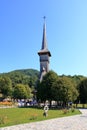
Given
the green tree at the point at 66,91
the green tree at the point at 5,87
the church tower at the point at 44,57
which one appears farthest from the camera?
the green tree at the point at 5,87

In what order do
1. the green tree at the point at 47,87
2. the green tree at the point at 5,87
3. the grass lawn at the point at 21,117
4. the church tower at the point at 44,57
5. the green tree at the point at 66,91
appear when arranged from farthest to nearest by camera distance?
1. the green tree at the point at 5,87
2. the church tower at the point at 44,57
3. the green tree at the point at 47,87
4. the green tree at the point at 66,91
5. the grass lawn at the point at 21,117

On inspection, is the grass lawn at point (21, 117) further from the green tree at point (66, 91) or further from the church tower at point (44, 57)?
the church tower at point (44, 57)

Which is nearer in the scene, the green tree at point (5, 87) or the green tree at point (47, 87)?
the green tree at point (47, 87)

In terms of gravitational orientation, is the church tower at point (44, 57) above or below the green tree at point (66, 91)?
above

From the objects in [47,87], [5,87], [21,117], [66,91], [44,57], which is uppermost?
[44,57]

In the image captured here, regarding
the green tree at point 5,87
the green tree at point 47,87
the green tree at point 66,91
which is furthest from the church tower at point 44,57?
the green tree at point 66,91

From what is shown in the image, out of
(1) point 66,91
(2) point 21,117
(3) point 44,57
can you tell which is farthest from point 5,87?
(2) point 21,117

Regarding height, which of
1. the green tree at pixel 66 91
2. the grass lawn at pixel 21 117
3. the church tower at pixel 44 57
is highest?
the church tower at pixel 44 57

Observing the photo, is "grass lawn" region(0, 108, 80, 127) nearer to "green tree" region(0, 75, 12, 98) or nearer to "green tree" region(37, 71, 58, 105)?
"green tree" region(37, 71, 58, 105)

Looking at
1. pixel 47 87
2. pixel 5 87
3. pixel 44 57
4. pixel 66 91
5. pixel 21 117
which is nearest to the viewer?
pixel 21 117

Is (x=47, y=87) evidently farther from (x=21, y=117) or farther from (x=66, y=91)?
(x=21, y=117)

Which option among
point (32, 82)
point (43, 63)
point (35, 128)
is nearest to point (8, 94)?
point (43, 63)

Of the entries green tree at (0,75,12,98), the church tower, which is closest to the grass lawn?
the church tower

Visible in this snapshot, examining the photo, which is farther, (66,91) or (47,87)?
(47,87)
